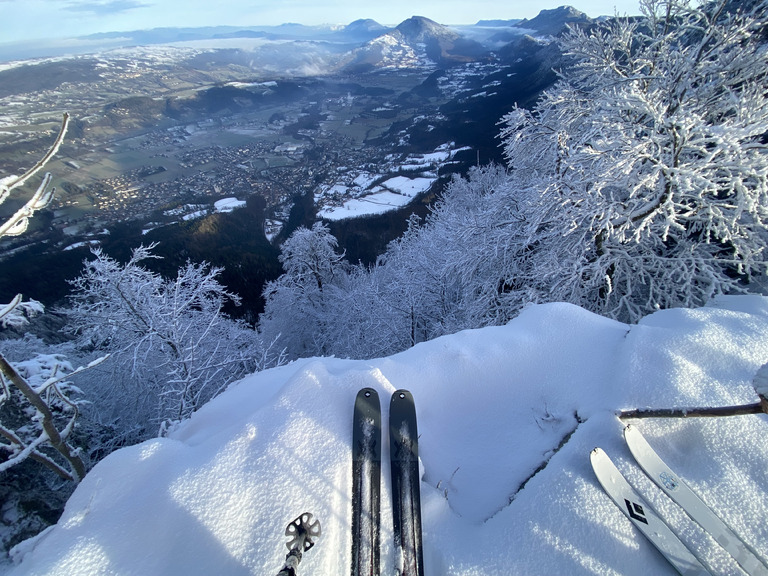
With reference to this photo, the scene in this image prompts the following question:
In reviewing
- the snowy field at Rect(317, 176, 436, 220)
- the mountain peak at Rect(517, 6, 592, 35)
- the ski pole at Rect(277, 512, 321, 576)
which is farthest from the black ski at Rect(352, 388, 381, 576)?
the mountain peak at Rect(517, 6, 592, 35)

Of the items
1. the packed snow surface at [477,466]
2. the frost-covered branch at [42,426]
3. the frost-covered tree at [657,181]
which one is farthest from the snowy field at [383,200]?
the packed snow surface at [477,466]

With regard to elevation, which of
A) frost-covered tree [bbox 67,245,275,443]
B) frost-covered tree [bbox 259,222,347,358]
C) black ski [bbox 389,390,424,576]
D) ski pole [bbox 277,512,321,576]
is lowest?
frost-covered tree [bbox 259,222,347,358]

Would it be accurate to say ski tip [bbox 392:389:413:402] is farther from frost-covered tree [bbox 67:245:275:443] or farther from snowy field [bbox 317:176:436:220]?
snowy field [bbox 317:176:436:220]

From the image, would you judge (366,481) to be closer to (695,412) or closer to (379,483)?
(379,483)

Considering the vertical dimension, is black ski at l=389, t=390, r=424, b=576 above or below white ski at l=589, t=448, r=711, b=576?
below

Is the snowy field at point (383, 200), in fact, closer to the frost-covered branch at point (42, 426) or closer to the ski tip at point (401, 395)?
the frost-covered branch at point (42, 426)

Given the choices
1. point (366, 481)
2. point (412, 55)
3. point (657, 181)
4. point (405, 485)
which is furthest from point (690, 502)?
point (412, 55)

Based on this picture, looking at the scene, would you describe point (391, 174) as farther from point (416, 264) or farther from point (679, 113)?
point (679, 113)
